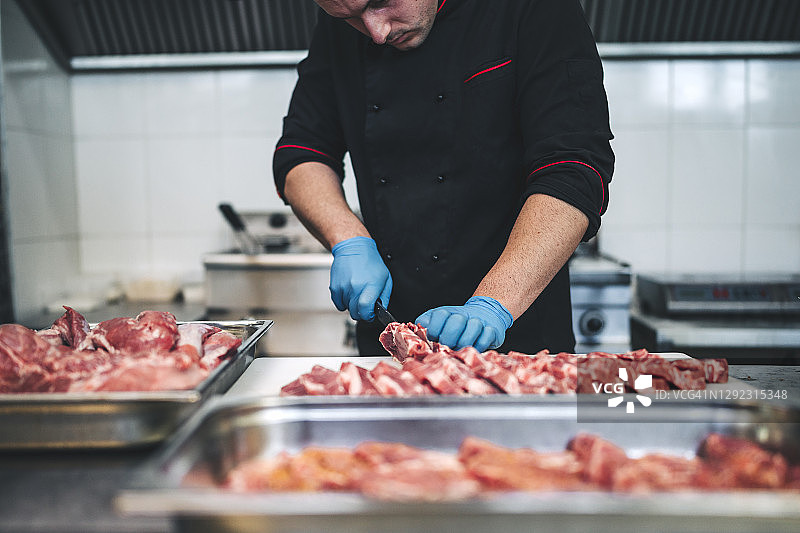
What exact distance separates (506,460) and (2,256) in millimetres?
2712

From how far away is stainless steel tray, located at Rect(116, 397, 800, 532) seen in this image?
0.66m

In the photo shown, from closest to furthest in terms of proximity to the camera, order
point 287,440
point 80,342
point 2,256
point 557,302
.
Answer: point 287,440 < point 80,342 < point 557,302 < point 2,256

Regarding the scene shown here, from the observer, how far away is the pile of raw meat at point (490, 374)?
1.14 metres

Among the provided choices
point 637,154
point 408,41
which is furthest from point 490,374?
point 637,154

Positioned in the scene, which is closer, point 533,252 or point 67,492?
point 67,492

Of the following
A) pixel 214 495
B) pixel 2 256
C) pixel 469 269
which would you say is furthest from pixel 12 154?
pixel 214 495

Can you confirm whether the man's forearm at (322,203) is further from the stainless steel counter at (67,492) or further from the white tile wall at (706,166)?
the white tile wall at (706,166)

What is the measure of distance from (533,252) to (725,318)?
157 centimetres

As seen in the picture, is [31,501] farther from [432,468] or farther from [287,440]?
[432,468]

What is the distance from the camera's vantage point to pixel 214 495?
2.24ft

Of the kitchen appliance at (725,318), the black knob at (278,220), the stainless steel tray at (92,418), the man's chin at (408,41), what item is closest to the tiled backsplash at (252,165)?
the black knob at (278,220)

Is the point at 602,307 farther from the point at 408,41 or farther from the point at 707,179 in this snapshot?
the point at 408,41

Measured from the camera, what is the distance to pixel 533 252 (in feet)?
5.00

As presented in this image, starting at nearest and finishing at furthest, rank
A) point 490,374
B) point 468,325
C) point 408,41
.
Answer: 1. point 490,374
2. point 468,325
3. point 408,41
